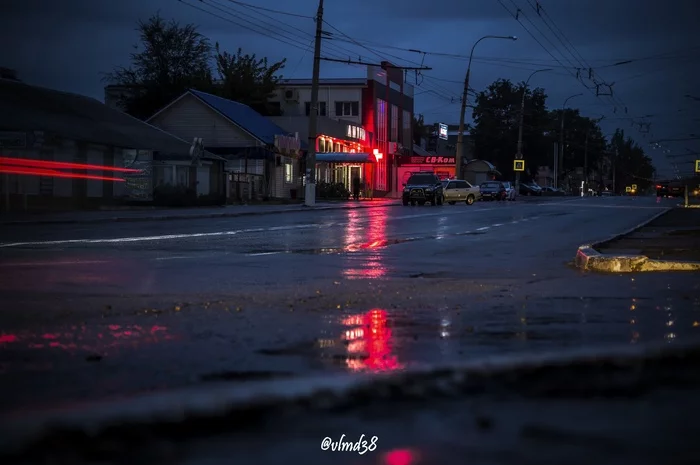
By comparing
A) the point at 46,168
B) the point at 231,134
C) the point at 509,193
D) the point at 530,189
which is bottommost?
the point at 530,189

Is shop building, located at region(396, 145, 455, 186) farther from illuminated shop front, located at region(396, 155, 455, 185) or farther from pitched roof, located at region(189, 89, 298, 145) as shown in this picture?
pitched roof, located at region(189, 89, 298, 145)

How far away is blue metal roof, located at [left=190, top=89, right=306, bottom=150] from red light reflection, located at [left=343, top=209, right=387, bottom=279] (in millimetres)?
30513

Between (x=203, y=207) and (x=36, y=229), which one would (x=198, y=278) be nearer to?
(x=36, y=229)

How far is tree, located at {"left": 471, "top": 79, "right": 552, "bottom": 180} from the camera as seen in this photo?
13425 cm

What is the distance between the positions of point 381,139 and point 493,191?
16.2 m

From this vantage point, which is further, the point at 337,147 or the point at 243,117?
the point at 337,147

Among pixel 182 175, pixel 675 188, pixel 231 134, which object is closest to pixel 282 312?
pixel 182 175

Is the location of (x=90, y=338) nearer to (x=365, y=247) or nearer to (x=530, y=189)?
(x=365, y=247)

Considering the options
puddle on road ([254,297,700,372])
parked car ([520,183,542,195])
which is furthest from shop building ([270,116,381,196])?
puddle on road ([254,297,700,372])

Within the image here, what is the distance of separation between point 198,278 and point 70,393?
23.0 feet

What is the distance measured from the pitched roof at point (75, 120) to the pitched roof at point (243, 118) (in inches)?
396

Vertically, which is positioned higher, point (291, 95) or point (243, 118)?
point (291, 95)

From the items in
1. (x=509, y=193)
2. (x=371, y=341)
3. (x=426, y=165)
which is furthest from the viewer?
(x=426, y=165)

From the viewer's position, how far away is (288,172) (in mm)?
68750
